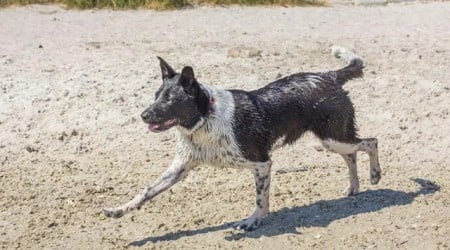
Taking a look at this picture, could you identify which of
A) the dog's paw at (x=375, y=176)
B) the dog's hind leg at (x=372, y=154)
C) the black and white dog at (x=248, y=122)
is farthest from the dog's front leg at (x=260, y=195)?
the dog's paw at (x=375, y=176)

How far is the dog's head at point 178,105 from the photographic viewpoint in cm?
736

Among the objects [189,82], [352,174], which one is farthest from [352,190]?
[189,82]

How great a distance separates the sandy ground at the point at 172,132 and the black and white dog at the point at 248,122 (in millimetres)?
431

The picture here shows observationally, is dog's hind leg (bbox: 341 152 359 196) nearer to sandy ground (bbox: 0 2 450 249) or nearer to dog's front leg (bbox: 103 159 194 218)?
sandy ground (bbox: 0 2 450 249)

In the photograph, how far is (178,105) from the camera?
738 centimetres

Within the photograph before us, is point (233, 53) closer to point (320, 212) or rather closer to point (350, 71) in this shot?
point (350, 71)

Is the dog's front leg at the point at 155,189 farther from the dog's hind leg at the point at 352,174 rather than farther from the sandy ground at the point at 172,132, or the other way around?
the dog's hind leg at the point at 352,174

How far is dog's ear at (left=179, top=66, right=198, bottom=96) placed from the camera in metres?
7.36

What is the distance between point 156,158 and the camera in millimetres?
9562

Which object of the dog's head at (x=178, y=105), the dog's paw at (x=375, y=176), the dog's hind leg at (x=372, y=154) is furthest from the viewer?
the dog's paw at (x=375, y=176)

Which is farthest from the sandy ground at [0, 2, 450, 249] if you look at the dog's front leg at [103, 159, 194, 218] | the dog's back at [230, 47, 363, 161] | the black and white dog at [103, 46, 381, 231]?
the dog's back at [230, 47, 363, 161]

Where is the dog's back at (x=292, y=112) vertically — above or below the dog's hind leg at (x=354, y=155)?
above

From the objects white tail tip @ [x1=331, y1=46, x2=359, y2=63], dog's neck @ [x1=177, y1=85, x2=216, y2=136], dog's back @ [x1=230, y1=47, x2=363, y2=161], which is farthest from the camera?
white tail tip @ [x1=331, y1=46, x2=359, y2=63]

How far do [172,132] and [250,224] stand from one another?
2.37 meters
